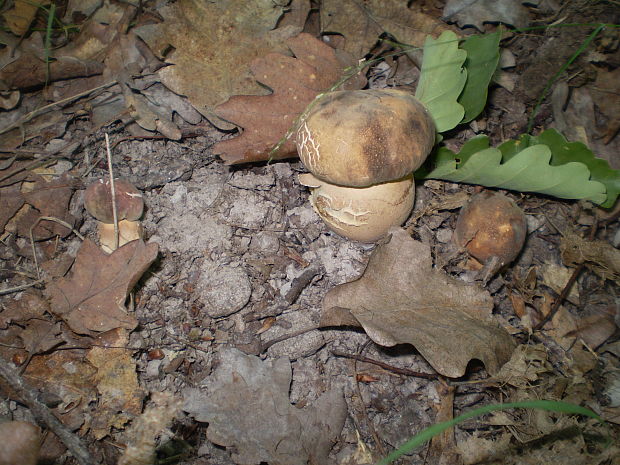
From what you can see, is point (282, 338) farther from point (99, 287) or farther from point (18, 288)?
point (18, 288)

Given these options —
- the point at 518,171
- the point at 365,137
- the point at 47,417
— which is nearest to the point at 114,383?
the point at 47,417

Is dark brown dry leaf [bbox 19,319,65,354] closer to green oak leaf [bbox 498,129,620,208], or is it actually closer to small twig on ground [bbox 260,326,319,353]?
small twig on ground [bbox 260,326,319,353]

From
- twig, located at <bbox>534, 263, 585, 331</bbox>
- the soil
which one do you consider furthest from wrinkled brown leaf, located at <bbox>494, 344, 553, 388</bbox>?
twig, located at <bbox>534, 263, 585, 331</bbox>

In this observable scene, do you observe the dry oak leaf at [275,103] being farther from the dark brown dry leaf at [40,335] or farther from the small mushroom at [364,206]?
the dark brown dry leaf at [40,335]

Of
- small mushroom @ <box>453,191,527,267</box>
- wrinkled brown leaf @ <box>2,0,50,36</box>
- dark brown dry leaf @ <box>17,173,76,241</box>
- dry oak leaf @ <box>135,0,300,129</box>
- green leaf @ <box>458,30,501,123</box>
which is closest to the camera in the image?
small mushroom @ <box>453,191,527,267</box>

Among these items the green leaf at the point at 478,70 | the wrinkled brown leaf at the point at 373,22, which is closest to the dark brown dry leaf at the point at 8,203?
the wrinkled brown leaf at the point at 373,22

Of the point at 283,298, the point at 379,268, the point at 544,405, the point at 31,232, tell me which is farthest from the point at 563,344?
the point at 31,232

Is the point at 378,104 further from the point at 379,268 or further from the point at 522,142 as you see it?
the point at 522,142
